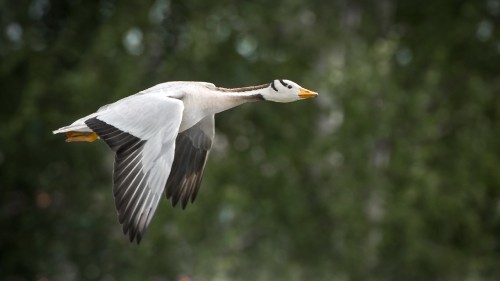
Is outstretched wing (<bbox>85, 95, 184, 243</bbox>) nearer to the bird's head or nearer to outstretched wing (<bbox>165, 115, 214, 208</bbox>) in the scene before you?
the bird's head

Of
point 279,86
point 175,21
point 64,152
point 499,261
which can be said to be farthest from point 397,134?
point 279,86

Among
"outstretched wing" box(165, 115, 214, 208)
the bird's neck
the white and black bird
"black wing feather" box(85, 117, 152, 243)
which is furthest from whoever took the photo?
"outstretched wing" box(165, 115, 214, 208)

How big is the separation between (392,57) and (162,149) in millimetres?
11280

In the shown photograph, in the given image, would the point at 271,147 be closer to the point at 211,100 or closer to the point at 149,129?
the point at 211,100

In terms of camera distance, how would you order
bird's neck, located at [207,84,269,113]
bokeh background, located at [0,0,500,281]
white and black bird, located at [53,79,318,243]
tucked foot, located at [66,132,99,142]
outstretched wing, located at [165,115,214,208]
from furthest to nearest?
bokeh background, located at [0,0,500,281] → outstretched wing, located at [165,115,214,208] → tucked foot, located at [66,132,99,142] → bird's neck, located at [207,84,269,113] → white and black bird, located at [53,79,318,243]

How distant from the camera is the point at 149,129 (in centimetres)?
830

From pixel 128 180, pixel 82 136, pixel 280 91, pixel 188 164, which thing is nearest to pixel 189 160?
pixel 188 164

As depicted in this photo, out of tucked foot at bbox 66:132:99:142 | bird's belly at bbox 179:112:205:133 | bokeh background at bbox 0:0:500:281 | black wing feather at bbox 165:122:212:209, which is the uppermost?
bird's belly at bbox 179:112:205:133

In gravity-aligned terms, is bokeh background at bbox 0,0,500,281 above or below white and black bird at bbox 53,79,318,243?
below

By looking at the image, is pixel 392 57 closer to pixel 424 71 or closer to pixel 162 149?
pixel 424 71

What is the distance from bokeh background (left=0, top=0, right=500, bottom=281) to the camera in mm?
16641

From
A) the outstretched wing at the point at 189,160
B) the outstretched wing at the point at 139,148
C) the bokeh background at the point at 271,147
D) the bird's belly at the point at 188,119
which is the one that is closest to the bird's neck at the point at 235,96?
the bird's belly at the point at 188,119

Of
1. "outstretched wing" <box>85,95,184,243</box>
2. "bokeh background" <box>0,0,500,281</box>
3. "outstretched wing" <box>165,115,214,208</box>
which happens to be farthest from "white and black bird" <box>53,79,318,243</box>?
"bokeh background" <box>0,0,500,281</box>

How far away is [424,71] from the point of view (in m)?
18.8
